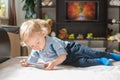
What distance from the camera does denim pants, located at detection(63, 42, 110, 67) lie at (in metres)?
1.47

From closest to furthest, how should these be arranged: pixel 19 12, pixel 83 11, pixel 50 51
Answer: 1. pixel 50 51
2. pixel 83 11
3. pixel 19 12

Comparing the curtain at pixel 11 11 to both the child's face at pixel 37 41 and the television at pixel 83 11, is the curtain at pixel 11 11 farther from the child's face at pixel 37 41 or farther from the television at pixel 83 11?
the child's face at pixel 37 41

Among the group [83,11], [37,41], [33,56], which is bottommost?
[33,56]

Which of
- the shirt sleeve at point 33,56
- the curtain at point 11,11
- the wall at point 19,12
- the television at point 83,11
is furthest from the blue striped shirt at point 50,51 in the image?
the wall at point 19,12

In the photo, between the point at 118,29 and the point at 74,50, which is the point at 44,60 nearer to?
the point at 74,50

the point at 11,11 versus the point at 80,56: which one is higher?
the point at 11,11

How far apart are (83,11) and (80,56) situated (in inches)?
111

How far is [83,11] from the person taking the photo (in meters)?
4.30

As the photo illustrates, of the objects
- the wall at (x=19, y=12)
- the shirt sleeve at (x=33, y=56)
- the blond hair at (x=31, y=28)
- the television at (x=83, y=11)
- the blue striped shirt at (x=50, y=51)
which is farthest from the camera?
the wall at (x=19, y=12)

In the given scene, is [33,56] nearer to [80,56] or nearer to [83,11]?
[80,56]

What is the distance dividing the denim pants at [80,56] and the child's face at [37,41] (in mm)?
194

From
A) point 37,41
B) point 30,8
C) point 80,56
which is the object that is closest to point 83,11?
point 30,8

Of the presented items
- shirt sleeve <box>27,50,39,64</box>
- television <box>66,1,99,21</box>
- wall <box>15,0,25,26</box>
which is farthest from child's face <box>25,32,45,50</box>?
wall <box>15,0,25,26</box>

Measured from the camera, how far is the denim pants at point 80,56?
4.83 feet
